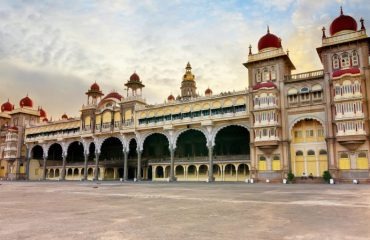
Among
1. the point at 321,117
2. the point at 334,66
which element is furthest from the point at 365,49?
the point at 321,117

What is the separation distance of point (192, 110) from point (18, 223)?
4325cm

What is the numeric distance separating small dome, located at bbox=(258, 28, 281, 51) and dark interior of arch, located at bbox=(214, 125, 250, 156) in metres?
14.0

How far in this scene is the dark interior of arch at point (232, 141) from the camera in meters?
54.1

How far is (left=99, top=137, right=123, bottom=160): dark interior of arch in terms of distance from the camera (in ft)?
239

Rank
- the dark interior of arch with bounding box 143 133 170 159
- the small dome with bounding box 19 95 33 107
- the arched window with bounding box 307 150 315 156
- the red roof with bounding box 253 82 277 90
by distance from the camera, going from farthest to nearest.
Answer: the small dome with bounding box 19 95 33 107 < the dark interior of arch with bounding box 143 133 170 159 < the red roof with bounding box 253 82 277 90 < the arched window with bounding box 307 150 315 156

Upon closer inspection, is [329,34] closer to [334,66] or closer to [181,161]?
[334,66]

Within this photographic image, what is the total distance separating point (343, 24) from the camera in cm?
4091

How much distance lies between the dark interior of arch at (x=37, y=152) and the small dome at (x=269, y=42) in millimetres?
59308

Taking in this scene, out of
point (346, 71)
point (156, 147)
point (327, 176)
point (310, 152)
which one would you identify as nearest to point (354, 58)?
point (346, 71)

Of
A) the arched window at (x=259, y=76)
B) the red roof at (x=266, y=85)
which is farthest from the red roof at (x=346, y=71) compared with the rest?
the arched window at (x=259, y=76)

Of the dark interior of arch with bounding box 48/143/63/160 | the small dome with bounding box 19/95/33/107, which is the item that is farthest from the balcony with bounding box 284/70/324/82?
the small dome with bounding box 19/95/33/107

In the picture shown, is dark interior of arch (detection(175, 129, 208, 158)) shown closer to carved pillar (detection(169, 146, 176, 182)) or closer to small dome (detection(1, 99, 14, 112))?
carved pillar (detection(169, 146, 176, 182))

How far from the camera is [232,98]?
48.2 metres

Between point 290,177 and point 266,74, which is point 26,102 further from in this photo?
point 290,177
